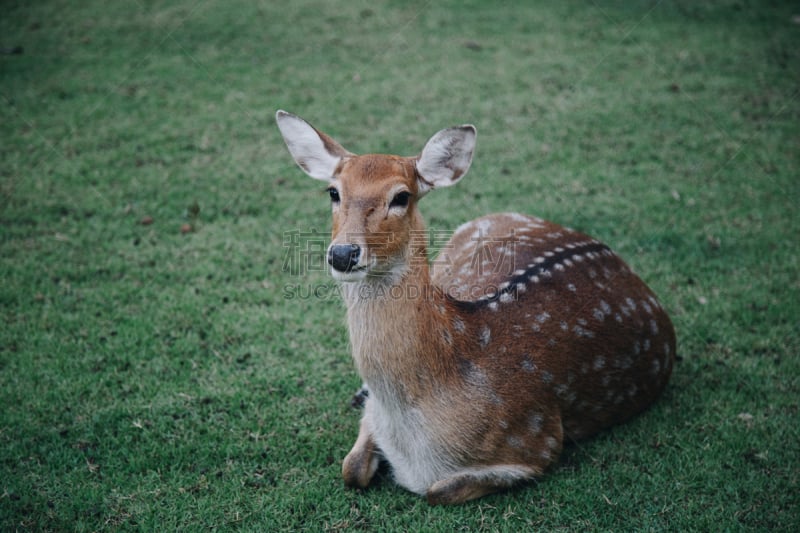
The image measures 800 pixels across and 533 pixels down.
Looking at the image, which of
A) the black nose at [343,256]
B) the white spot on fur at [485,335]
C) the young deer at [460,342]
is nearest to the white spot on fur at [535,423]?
the young deer at [460,342]

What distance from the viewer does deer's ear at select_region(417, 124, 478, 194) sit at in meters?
3.14

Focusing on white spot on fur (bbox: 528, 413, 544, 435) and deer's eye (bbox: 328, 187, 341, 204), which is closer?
deer's eye (bbox: 328, 187, 341, 204)

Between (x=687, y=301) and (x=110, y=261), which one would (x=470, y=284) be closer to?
(x=687, y=301)

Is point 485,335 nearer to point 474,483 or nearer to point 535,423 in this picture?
point 535,423

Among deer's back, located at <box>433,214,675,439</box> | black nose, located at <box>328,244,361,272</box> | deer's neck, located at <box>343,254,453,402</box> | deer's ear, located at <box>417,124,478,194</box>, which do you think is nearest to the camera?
black nose, located at <box>328,244,361,272</box>

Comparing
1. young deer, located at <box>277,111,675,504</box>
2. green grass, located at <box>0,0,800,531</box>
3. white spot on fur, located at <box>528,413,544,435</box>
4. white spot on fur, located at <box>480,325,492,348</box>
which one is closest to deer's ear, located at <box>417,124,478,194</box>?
young deer, located at <box>277,111,675,504</box>

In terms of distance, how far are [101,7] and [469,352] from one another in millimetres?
9459

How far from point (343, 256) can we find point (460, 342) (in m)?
0.82

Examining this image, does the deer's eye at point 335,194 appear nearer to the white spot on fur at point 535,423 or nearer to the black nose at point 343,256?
the black nose at point 343,256

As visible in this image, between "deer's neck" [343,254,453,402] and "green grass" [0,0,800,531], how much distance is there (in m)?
0.67

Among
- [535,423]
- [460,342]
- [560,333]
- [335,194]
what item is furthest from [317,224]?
[535,423]

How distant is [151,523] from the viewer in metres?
3.10

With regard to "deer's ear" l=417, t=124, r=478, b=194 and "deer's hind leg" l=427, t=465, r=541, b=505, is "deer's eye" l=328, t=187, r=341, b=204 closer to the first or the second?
"deer's ear" l=417, t=124, r=478, b=194

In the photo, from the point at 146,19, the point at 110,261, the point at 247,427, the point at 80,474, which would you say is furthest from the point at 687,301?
the point at 146,19
